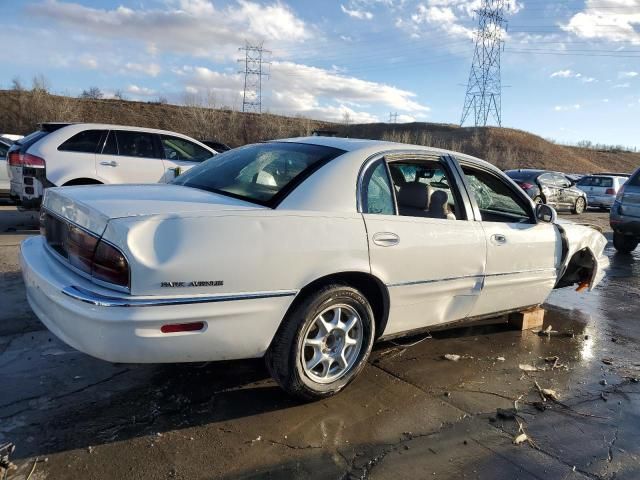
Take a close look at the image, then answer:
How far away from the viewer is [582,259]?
552 cm

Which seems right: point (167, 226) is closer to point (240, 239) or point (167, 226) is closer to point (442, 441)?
point (240, 239)

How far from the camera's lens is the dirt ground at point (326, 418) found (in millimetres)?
2701

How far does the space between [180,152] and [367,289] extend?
21.7 feet

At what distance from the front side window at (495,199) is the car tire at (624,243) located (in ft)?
22.3

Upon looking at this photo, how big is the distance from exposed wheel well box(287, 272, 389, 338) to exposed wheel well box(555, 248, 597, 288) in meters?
2.70

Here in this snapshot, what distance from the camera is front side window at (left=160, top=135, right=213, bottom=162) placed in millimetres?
9078

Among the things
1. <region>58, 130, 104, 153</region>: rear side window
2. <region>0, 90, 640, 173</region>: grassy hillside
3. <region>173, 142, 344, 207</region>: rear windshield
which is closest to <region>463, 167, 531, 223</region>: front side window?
<region>173, 142, 344, 207</region>: rear windshield

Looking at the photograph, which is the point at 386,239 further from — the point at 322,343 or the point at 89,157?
the point at 89,157

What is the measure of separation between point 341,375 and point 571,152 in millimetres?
74183

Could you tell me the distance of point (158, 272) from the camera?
261cm

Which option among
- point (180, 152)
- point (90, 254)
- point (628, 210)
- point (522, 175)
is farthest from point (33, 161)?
point (522, 175)

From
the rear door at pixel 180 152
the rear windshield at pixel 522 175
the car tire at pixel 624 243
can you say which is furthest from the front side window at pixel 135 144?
the rear windshield at pixel 522 175

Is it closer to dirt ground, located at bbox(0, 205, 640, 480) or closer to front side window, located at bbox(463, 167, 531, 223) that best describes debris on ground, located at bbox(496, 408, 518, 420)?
dirt ground, located at bbox(0, 205, 640, 480)

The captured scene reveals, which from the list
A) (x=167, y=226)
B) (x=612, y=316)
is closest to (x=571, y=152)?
(x=612, y=316)
